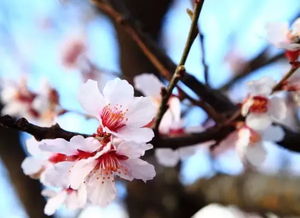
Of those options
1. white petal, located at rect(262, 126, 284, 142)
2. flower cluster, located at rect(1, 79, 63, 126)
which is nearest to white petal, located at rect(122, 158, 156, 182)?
white petal, located at rect(262, 126, 284, 142)

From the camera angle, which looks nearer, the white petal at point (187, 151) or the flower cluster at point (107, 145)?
the flower cluster at point (107, 145)

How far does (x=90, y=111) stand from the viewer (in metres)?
0.51

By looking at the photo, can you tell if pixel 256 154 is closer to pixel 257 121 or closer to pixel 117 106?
pixel 257 121

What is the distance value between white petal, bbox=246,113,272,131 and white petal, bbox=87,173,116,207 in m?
0.26

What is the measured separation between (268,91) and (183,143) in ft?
0.52

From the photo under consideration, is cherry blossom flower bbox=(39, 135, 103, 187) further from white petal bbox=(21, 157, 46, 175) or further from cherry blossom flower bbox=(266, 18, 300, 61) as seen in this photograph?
cherry blossom flower bbox=(266, 18, 300, 61)

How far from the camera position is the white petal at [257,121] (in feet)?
2.25

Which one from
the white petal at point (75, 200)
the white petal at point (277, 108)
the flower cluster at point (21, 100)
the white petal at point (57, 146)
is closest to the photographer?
the white petal at point (57, 146)

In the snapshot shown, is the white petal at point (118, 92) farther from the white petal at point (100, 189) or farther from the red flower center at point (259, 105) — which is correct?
the red flower center at point (259, 105)

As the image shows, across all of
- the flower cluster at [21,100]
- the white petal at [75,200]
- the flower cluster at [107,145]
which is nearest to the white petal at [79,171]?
the flower cluster at [107,145]

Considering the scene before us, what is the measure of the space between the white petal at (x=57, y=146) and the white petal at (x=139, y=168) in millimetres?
69

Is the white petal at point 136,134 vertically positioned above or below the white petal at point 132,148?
above

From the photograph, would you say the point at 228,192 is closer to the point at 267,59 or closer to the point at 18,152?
the point at 267,59

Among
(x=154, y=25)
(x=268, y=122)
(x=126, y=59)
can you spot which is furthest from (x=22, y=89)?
(x=268, y=122)
